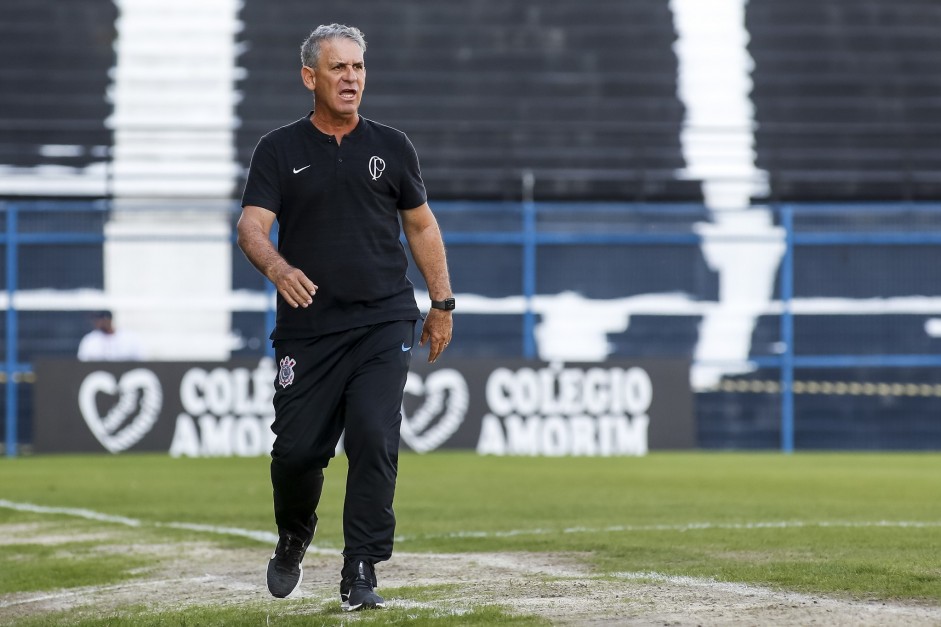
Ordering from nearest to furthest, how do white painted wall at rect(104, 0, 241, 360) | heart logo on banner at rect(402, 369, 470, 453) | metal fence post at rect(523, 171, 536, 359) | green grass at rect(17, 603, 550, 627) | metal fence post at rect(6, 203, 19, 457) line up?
1. green grass at rect(17, 603, 550, 627)
2. heart logo on banner at rect(402, 369, 470, 453)
3. metal fence post at rect(6, 203, 19, 457)
4. white painted wall at rect(104, 0, 241, 360)
5. metal fence post at rect(523, 171, 536, 359)

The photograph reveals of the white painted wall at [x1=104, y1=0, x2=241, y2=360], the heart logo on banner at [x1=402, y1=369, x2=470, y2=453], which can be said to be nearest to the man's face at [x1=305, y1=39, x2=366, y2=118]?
the heart logo on banner at [x1=402, y1=369, x2=470, y2=453]

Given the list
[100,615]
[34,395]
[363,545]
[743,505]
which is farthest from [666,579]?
[34,395]

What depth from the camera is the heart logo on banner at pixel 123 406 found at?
16703 mm

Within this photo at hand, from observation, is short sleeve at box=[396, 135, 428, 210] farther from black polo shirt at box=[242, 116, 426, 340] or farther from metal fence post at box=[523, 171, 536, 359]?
metal fence post at box=[523, 171, 536, 359]

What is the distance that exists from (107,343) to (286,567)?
1269 centimetres

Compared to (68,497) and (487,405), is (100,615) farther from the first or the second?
(487,405)

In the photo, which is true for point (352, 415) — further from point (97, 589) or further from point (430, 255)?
point (97, 589)

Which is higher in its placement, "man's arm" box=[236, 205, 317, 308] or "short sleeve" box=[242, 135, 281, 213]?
"short sleeve" box=[242, 135, 281, 213]

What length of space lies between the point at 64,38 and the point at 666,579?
18.2m

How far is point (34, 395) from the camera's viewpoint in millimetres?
16797

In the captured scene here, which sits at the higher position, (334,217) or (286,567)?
(334,217)

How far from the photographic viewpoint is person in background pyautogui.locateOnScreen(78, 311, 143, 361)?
17.4 meters

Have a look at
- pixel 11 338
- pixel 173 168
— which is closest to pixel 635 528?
pixel 11 338

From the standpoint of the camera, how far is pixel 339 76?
512cm
